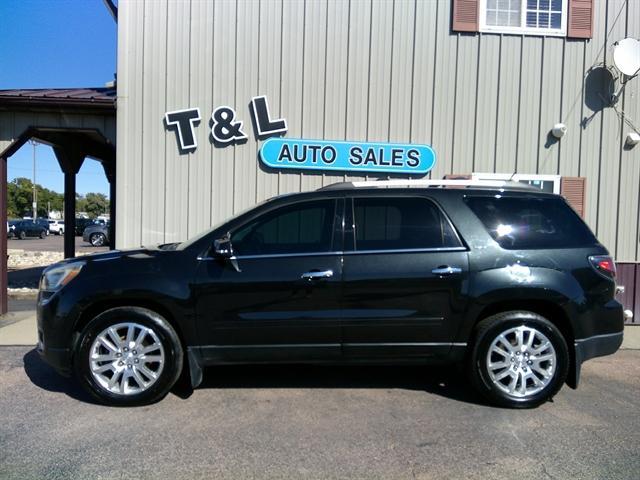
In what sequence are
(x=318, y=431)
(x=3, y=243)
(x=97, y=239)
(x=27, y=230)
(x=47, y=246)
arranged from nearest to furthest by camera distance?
(x=318, y=431)
(x=3, y=243)
(x=47, y=246)
(x=97, y=239)
(x=27, y=230)

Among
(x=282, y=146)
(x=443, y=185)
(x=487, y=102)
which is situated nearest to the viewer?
(x=443, y=185)

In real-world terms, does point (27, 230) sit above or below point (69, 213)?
below

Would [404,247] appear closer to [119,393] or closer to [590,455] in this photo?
[590,455]

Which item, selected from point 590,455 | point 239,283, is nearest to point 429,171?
point 239,283

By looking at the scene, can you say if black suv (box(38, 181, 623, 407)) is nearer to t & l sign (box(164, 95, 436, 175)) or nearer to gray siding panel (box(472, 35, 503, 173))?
t & l sign (box(164, 95, 436, 175))

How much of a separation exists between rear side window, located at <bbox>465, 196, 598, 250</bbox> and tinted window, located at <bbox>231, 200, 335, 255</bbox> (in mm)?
1257

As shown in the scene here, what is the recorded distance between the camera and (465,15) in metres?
7.73

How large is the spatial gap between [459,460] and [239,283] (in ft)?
6.81

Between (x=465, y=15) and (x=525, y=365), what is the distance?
18.2ft

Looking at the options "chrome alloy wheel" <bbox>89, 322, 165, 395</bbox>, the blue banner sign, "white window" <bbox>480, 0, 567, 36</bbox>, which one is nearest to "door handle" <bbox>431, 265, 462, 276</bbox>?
"chrome alloy wheel" <bbox>89, 322, 165, 395</bbox>

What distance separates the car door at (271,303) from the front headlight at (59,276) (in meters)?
1.07

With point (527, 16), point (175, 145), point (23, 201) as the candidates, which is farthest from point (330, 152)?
point (23, 201)

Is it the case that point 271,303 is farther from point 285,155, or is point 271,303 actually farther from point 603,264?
point 285,155

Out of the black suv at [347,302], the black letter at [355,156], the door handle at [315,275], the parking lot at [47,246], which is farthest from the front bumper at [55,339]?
the parking lot at [47,246]
